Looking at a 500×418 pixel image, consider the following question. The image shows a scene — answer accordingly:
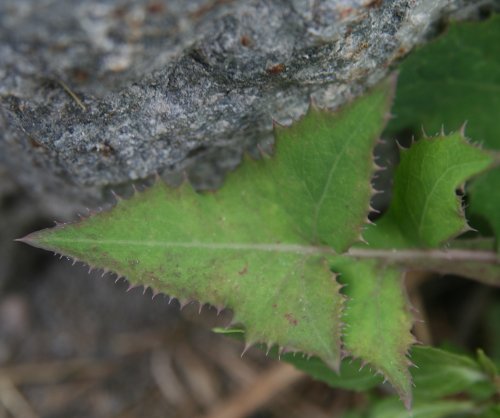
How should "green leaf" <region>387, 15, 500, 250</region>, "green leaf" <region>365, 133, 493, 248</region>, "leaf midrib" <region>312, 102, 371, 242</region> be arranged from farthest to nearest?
"green leaf" <region>387, 15, 500, 250</region> → "green leaf" <region>365, 133, 493, 248</region> → "leaf midrib" <region>312, 102, 371, 242</region>

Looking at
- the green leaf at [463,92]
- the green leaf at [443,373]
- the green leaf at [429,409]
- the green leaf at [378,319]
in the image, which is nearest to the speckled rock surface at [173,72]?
the green leaf at [463,92]

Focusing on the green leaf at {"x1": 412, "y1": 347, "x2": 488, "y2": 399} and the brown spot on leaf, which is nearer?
the brown spot on leaf

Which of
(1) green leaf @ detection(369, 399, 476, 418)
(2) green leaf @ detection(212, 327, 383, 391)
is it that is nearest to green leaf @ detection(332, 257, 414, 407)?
(2) green leaf @ detection(212, 327, 383, 391)

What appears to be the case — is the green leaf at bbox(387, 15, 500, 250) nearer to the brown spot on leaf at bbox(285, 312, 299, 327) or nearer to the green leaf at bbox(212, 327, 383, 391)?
the green leaf at bbox(212, 327, 383, 391)

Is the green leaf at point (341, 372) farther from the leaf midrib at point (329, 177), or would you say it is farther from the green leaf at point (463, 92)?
the green leaf at point (463, 92)

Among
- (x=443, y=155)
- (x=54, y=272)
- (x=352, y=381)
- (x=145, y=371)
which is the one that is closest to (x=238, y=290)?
(x=352, y=381)

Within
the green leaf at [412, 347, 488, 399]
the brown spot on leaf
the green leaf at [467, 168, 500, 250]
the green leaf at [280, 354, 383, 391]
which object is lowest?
the green leaf at [412, 347, 488, 399]

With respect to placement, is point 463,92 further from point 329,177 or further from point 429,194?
point 329,177
